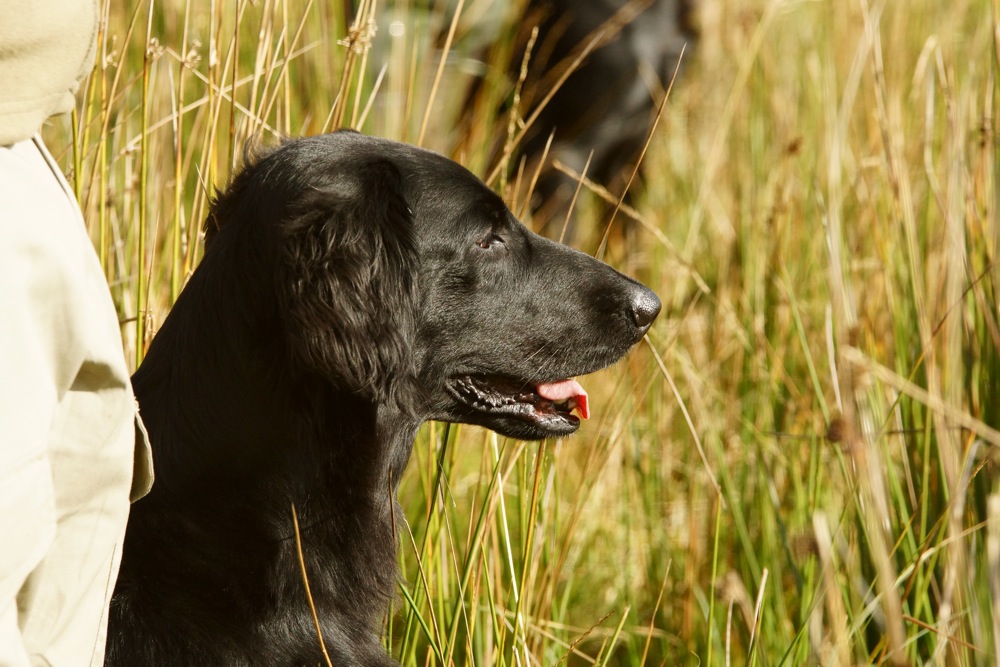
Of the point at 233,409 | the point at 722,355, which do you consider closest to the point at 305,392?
the point at 233,409

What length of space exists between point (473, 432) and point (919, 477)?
1.48 meters

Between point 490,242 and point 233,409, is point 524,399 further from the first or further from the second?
point 233,409

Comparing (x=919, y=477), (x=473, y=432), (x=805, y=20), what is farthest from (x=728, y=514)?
(x=805, y=20)

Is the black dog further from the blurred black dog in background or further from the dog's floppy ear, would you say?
the blurred black dog in background

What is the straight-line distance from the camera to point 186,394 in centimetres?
181

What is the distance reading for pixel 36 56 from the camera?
1.17 meters

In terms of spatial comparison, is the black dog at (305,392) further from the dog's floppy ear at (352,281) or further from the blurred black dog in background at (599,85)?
the blurred black dog in background at (599,85)

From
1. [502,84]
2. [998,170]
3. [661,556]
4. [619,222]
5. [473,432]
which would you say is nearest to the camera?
[998,170]

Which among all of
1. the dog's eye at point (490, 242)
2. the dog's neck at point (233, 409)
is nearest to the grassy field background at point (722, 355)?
the dog's neck at point (233, 409)

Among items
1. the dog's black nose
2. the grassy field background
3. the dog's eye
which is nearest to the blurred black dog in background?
the grassy field background

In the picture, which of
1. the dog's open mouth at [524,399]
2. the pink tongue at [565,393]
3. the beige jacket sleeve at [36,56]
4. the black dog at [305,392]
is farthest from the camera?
the pink tongue at [565,393]

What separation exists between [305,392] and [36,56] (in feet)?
2.69

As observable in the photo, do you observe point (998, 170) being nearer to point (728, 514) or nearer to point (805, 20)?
point (728, 514)

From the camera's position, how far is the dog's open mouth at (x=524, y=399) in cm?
214
